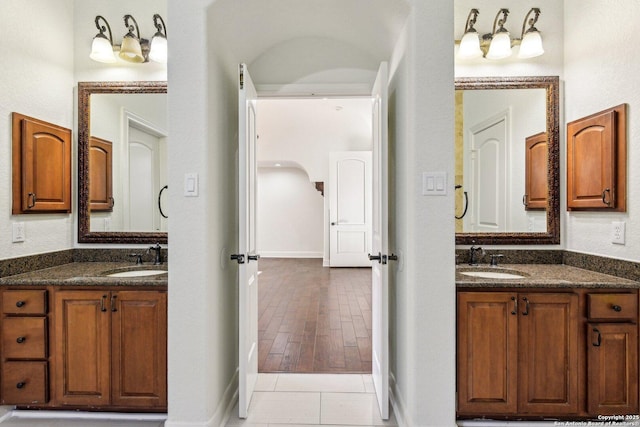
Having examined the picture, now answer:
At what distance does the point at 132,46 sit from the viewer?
252 cm

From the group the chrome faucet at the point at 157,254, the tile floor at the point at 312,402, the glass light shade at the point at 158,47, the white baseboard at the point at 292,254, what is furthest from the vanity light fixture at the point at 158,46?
the white baseboard at the point at 292,254

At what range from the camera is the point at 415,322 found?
1829mm

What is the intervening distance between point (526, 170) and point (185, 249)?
2.31 meters

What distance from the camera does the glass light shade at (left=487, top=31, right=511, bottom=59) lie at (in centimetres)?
A: 242

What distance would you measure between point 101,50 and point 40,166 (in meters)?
0.90

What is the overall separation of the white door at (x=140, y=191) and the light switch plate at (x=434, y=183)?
1.87 m

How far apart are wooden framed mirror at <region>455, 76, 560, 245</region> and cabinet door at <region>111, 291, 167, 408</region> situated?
6.58ft

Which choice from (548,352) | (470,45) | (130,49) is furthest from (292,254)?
(548,352)

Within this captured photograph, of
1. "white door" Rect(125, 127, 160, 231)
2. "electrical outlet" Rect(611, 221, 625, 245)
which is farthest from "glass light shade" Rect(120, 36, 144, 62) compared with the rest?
"electrical outlet" Rect(611, 221, 625, 245)

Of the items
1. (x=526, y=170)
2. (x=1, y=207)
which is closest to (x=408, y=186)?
(x=526, y=170)

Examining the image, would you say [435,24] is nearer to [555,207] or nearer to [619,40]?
[619,40]

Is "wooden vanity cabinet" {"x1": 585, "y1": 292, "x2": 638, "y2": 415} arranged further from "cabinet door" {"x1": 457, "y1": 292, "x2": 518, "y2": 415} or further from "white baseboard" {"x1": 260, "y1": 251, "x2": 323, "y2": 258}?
"white baseboard" {"x1": 260, "y1": 251, "x2": 323, "y2": 258}

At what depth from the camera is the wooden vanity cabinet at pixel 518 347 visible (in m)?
1.92

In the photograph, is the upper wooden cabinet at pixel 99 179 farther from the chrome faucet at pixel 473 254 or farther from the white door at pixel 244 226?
the chrome faucet at pixel 473 254
